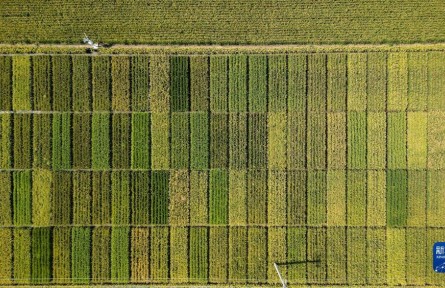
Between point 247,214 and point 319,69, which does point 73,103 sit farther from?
point 319,69

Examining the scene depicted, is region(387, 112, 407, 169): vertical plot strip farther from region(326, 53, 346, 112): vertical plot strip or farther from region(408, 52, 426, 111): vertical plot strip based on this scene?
region(326, 53, 346, 112): vertical plot strip

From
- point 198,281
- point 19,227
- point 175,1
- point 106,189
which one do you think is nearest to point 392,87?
point 175,1

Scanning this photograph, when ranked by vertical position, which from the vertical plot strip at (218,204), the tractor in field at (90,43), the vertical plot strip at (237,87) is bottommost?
the vertical plot strip at (218,204)

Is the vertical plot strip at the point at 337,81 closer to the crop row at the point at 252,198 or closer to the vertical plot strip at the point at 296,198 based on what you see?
the crop row at the point at 252,198

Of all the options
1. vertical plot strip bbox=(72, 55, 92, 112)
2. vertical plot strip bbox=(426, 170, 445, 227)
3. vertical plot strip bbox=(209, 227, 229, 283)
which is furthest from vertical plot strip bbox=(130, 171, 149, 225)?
vertical plot strip bbox=(426, 170, 445, 227)

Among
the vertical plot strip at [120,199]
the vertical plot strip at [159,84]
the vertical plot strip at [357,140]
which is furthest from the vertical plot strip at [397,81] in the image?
the vertical plot strip at [120,199]

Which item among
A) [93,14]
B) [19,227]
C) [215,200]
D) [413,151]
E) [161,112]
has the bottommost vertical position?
[19,227]

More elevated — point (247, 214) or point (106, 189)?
point (106, 189)
